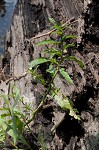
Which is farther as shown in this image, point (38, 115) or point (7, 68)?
point (7, 68)

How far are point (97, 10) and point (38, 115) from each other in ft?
3.36

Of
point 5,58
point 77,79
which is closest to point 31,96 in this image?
point 77,79

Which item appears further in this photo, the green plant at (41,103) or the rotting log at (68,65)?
the rotting log at (68,65)

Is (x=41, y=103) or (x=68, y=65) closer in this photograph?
(x=41, y=103)

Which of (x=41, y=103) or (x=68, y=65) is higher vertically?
(x=68, y=65)

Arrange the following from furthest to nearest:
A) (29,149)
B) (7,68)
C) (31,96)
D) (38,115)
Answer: (7,68), (31,96), (38,115), (29,149)

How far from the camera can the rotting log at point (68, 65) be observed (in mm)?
2318

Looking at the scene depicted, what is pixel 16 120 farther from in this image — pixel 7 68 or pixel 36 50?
pixel 7 68

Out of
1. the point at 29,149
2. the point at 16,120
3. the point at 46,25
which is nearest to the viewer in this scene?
the point at 16,120

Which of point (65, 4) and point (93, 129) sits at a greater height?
point (65, 4)

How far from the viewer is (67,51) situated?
2.84 m

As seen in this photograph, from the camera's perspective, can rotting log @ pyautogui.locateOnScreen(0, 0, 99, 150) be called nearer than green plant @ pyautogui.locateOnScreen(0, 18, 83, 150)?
No

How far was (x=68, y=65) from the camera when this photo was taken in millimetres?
2711

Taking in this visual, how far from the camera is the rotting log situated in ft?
7.61
